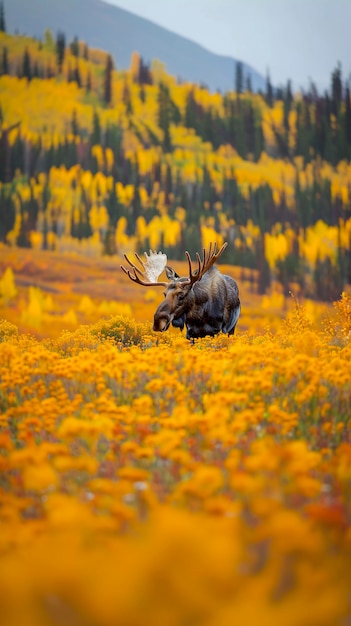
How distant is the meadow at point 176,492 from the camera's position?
2467mm

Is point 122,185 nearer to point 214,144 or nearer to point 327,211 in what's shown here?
point 214,144

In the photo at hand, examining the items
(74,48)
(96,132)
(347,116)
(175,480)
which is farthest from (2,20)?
(175,480)

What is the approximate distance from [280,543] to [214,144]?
34479 millimetres

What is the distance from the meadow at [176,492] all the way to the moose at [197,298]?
2599mm

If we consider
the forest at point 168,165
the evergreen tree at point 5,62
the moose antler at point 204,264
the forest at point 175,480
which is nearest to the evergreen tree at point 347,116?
the forest at point 168,165

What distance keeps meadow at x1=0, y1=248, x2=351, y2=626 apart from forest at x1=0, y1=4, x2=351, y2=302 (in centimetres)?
2333

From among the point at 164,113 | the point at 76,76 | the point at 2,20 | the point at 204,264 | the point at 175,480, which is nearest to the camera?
the point at 175,480

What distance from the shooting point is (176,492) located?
11.1ft

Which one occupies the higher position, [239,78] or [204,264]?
[239,78]

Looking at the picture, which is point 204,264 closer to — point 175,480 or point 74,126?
point 175,480

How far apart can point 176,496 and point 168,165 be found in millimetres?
31289

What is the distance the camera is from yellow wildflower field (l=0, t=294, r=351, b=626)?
2.46 meters

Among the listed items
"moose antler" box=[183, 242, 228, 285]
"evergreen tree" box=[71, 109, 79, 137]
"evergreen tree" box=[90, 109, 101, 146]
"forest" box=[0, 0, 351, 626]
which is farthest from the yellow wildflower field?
"evergreen tree" box=[71, 109, 79, 137]

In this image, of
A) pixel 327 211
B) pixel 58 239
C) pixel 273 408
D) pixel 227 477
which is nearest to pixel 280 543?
pixel 227 477
